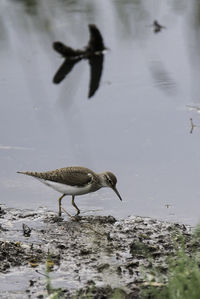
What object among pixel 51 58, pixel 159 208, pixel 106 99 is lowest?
pixel 159 208

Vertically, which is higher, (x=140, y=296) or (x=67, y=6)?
(x=67, y=6)

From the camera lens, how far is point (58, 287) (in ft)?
21.1

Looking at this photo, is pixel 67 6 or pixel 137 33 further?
pixel 67 6

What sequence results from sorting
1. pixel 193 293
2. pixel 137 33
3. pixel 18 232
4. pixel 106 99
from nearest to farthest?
pixel 193 293 → pixel 18 232 → pixel 106 99 → pixel 137 33

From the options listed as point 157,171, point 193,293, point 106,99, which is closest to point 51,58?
point 106,99

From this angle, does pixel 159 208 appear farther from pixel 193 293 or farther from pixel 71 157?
pixel 193 293

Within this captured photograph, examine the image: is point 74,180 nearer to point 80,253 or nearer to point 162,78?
point 80,253

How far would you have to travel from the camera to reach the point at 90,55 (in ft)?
47.5

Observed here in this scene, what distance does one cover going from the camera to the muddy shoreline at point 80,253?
6309mm

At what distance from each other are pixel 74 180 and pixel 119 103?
11.1 feet

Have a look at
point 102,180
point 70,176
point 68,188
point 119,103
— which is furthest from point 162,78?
point 68,188

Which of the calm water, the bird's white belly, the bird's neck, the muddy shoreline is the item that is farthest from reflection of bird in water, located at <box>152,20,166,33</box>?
the muddy shoreline

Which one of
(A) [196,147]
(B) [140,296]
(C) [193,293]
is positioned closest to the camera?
(C) [193,293]

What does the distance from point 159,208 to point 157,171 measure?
965 mm
